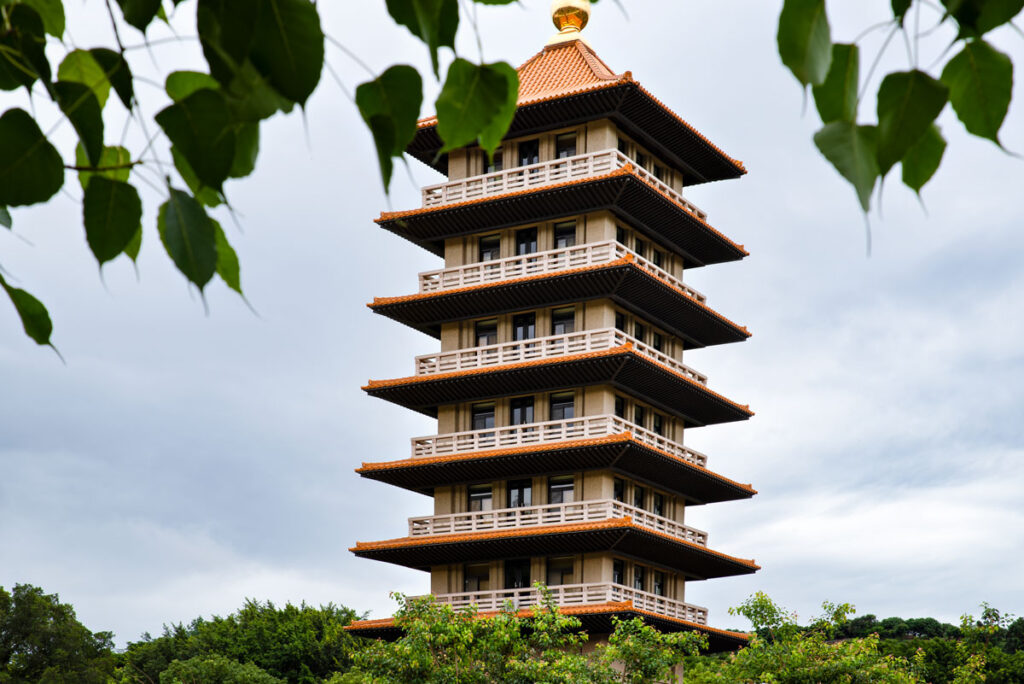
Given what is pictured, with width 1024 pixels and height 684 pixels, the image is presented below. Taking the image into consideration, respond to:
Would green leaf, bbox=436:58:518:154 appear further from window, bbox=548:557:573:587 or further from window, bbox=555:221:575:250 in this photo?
window, bbox=555:221:575:250

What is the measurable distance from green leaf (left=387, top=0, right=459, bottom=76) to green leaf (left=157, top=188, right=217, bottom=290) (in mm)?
388

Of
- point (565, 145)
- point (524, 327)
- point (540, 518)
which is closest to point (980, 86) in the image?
point (540, 518)

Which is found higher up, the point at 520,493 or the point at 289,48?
the point at 520,493

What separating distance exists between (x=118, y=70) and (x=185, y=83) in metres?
0.13

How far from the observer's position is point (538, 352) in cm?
3444

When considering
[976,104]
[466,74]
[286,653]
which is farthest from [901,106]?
[286,653]

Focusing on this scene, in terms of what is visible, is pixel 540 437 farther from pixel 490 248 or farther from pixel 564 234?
pixel 490 248

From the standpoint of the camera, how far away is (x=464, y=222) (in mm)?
37125

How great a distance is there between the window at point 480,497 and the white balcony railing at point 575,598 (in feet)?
8.80

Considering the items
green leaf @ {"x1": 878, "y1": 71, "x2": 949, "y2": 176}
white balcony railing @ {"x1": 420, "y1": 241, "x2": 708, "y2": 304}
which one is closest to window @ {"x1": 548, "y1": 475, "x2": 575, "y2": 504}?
white balcony railing @ {"x1": 420, "y1": 241, "x2": 708, "y2": 304}

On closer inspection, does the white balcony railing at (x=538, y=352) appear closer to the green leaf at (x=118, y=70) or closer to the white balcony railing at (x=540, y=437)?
the white balcony railing at (x=540, y=437)

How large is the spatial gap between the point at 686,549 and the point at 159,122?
110 feet

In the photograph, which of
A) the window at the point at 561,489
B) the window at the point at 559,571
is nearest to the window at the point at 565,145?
the window at the point at 561,489

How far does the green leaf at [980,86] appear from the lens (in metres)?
1.67
